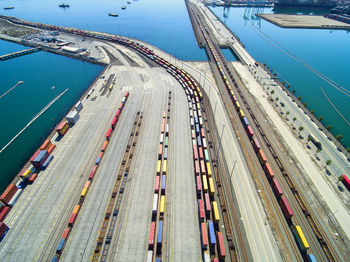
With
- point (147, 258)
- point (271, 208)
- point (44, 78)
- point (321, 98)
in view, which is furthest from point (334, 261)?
point (44, 78)

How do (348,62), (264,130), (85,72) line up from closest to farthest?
(264,130), (85,72), (348,62)

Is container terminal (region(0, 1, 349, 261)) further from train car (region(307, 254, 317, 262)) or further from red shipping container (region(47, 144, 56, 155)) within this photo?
red shipping container (region(47, 144, 56, 155))

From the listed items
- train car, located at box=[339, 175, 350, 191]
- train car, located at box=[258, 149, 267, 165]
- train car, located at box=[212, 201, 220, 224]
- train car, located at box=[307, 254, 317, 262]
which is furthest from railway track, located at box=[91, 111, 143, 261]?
train car, located at box=[339, 175, 350, 191]

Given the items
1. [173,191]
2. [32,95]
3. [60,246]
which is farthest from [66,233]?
[32,95]

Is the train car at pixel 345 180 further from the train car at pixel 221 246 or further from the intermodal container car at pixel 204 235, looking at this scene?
the intermodal container car at pixel 204 235

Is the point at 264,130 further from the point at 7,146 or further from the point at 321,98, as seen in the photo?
the point at 7,146

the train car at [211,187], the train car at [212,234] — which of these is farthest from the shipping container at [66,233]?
the train car at [211,187]
